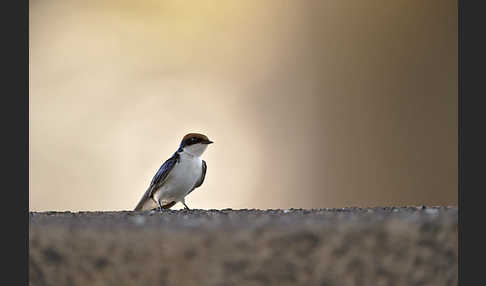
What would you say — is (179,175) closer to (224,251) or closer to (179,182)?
(179,182)

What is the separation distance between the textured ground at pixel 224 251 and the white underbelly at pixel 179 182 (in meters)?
0.98

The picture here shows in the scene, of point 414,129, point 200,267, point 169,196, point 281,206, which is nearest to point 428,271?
point 200,267

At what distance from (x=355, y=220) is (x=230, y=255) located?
0.10 metres

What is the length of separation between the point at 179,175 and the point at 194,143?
0.09 metres

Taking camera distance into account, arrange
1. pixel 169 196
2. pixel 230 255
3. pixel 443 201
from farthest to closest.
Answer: pixel 443 201 < pixel 169 196 < pixel 230 255

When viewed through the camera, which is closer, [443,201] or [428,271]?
[428,271]

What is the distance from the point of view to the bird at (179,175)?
4.80 feet

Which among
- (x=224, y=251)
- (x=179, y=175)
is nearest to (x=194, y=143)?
(x=179, y=175)

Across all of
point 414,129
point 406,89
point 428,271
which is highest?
point 406,89

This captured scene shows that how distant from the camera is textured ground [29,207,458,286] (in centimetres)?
46

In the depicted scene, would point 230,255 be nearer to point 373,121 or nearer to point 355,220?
point 355,220

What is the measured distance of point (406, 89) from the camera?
2732 millimetres

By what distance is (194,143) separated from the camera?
4.91ft

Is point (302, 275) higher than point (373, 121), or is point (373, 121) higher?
point (373, 121)
